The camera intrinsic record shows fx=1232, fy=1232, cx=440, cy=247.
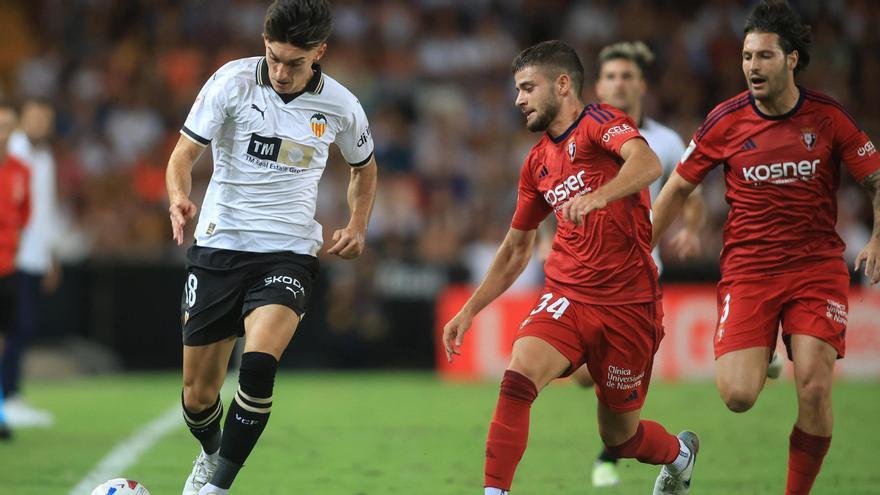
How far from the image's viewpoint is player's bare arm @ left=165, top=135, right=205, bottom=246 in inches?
237

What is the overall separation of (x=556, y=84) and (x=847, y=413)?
657 cm

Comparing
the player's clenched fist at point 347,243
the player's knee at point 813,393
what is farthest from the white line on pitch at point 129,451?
the player's knee at point 813,393

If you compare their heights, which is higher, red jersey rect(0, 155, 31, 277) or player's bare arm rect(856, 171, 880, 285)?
player's bare arm rect(856, 171, 880, 285)

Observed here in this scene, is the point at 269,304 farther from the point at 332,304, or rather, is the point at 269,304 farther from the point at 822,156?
the point at 332,304

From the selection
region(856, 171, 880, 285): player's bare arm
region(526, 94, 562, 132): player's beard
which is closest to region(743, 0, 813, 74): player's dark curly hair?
region(856, 171, 880, 285): player's bare arm

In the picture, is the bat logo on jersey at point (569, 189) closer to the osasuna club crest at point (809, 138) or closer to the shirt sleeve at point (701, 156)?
the shirt sleeve at point (701, 156)

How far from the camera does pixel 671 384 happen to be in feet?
48.1

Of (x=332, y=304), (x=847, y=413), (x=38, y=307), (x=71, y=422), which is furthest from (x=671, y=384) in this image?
(x=38, y=307)

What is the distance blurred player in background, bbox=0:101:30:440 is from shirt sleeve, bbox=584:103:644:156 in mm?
5988

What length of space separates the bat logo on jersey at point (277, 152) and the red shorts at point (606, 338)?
153 centimetres

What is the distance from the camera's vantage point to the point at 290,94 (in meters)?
6.64

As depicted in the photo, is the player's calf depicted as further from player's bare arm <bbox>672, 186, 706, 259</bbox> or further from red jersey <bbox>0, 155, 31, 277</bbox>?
red jersey <bbox>0, 155, 31, 277</bbox>

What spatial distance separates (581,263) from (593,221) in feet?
0.73

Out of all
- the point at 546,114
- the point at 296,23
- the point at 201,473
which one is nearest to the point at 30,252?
the point at 201,473
